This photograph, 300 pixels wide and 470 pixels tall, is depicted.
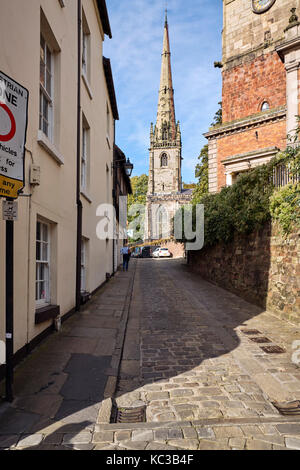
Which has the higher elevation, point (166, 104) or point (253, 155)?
point (166, 104)

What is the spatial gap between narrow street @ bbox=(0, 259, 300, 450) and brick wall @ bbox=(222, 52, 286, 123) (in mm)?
13335

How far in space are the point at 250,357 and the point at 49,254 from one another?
4019mm

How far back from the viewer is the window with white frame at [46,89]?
6.03 meters

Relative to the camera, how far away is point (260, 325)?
24.5ft

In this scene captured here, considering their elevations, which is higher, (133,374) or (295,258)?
(295,258)

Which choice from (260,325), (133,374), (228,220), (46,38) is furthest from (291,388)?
(228,220)

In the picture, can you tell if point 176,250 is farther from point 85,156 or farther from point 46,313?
point 46,313

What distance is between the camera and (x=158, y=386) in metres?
4.20

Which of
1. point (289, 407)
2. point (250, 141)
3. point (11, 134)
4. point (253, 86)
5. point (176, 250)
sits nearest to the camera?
point (11, 134)

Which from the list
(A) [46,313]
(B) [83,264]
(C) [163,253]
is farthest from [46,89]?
(C) [163,253]

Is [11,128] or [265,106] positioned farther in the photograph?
[265,106]

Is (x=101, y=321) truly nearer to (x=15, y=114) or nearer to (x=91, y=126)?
(x=15, y=114)

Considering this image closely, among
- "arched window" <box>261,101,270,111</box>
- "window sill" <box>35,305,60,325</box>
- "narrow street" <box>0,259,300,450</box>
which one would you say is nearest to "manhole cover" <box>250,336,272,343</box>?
"narrow street" <box>0,259,300,450</box>

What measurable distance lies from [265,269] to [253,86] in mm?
12200
